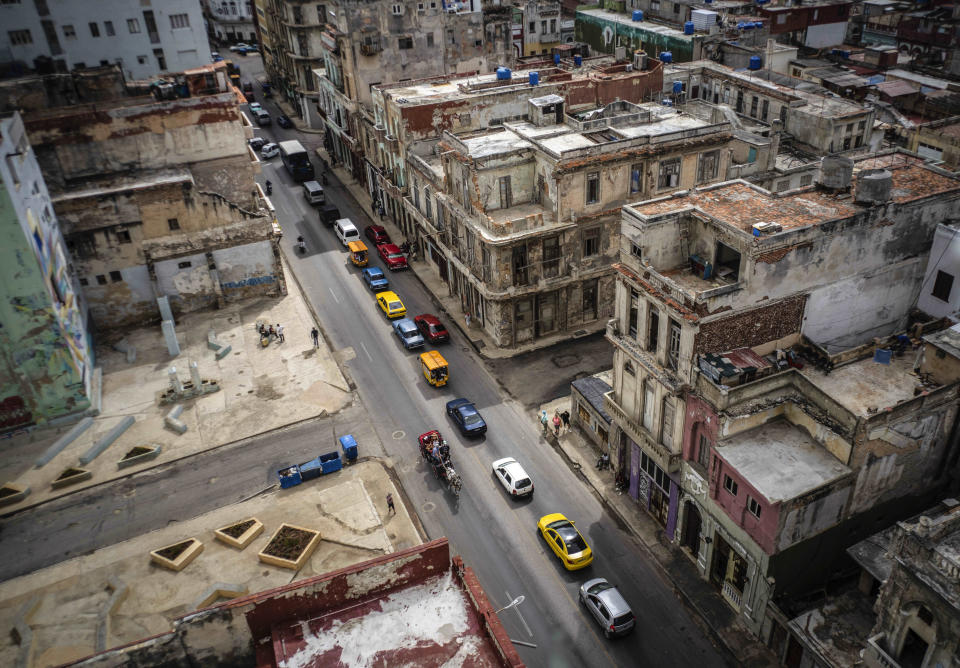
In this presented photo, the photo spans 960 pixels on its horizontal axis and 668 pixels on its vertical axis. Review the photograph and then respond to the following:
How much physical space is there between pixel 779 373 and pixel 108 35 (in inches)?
2875

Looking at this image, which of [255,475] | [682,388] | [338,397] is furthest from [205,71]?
[682,388]

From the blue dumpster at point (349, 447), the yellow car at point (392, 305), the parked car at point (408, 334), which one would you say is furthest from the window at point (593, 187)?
the blue dumpster at point (349, 447)

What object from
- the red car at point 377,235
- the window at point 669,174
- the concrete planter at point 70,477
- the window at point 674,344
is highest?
Answer: the window at point 669,174

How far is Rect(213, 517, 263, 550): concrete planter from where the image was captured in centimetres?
4272

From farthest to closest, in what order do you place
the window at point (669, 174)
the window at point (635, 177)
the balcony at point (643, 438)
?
the window at point (669, 174) → the window at point (635, 177) → the balcony at point (643, 438)

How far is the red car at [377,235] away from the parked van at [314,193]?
11010 mm

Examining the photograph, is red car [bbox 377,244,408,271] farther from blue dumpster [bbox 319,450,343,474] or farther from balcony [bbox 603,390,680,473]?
balcony [bbox 603,390,680,473]

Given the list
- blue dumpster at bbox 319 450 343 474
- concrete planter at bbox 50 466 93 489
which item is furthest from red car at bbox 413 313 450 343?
concrete planter at bbox 50 466 93 489

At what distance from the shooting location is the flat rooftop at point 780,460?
3294 centimetres

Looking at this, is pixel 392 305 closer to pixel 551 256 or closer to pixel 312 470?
pixel 551 256

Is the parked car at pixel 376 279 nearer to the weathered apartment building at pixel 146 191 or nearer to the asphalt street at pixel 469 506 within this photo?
the asphalt street at pixel 469 506

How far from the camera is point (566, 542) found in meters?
40.8

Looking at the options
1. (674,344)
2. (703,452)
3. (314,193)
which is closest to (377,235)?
(314,193)

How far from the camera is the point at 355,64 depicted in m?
82.0
